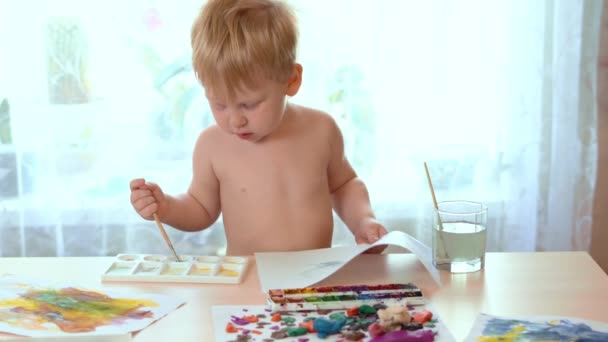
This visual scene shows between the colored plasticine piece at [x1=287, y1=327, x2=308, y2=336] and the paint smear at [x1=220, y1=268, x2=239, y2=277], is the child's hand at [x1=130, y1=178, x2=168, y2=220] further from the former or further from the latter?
the colored plasticine piece at [x1=287, y1=327, x2=308, y2=336]

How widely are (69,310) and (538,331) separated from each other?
551 mm

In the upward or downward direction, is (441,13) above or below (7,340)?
above

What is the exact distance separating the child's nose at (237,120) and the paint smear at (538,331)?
0.50 metres

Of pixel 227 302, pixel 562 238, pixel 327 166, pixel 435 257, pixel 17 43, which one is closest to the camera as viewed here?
pixel 227 302

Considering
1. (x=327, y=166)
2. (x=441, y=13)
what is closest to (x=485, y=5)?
(x=441, y=13)

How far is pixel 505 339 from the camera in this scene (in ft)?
3.05

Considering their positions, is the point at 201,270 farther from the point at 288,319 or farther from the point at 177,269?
the point at 288,319

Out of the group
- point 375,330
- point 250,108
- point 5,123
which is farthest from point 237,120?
point 5,123

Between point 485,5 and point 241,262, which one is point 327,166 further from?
point 485,5

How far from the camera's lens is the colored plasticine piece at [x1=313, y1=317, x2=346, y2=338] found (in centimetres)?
94

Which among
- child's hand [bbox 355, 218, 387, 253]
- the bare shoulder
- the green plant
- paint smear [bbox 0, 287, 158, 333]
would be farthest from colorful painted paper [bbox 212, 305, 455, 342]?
the green plant

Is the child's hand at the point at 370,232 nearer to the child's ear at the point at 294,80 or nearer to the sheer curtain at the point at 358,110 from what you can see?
the child's ear at the point at 294,80

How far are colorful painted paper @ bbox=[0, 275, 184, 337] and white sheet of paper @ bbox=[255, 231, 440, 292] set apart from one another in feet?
0.48

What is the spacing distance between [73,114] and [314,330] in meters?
1.29
